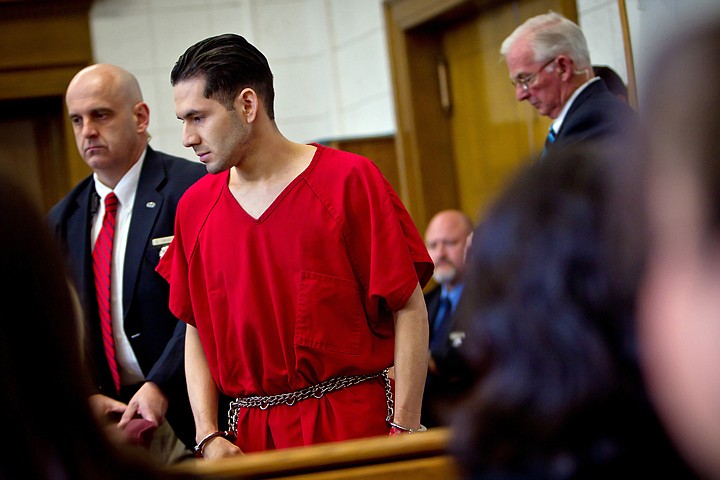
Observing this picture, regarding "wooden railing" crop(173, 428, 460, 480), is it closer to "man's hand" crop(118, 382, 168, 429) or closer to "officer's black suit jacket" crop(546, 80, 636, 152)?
"man's hand" crop(118, 382, 168, 429)

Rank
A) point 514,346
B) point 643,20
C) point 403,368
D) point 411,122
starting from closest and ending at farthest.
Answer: point 514,346, point 403,368, point 643,20, point 411,122

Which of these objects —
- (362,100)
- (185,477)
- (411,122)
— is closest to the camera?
(185,477)

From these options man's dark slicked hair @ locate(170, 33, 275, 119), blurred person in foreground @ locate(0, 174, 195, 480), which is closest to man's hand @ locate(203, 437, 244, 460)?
man's dark slicked hair @ locate(170, 33, 275, 119)

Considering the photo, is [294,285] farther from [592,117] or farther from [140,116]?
[140,116]

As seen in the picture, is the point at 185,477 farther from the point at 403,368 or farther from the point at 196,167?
the point at 196,167

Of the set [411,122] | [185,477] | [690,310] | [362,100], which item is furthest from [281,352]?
[362,100]

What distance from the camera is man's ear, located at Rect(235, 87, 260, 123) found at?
8.07 feet

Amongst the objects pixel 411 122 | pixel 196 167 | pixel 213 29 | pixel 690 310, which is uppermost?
pixel 213 29

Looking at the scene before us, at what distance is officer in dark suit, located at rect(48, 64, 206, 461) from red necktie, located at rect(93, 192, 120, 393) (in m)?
0.01

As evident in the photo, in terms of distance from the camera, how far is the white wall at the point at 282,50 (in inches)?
247

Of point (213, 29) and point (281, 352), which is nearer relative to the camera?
point (281, 352)

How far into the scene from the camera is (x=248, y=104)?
2.47 meters

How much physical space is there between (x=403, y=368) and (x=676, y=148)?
1.57m

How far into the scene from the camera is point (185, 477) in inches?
41.5
